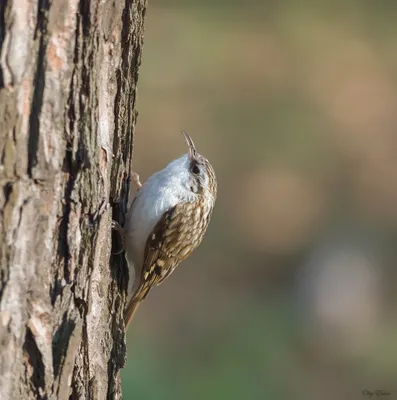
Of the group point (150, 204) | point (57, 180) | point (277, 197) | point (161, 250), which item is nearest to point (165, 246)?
point (161, 250)

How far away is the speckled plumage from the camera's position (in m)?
3.04

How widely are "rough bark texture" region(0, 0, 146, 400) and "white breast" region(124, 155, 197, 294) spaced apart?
566 millimetres

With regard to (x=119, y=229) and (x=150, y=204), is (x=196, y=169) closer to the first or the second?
(x=150, y=204)

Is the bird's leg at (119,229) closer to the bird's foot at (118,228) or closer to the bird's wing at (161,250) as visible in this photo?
the bird's foot at (118,228)

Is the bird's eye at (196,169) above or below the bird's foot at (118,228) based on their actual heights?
above

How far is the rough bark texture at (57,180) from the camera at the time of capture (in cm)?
195

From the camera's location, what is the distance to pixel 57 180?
208cm

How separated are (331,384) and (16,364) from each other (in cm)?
375

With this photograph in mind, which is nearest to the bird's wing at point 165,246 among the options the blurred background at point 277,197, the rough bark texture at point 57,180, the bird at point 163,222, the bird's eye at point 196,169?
the bird at point 163,222

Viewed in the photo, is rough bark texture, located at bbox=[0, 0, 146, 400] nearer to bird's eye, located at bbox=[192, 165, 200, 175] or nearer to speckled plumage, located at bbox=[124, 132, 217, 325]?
speckled plumage, located at bbox=[124, 132, 217, 325]

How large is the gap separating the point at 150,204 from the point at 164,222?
0.39 ft

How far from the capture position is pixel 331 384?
5.44 metres

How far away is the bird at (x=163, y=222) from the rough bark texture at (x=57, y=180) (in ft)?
2.04

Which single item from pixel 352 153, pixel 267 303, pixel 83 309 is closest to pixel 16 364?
pixel 83 309
